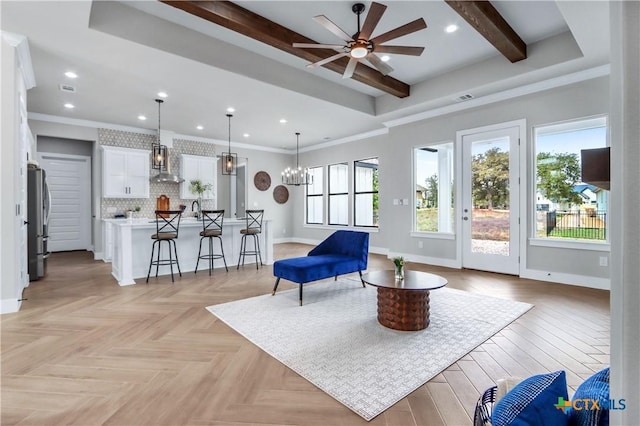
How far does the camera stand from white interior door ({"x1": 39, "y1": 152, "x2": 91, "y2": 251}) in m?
7.54

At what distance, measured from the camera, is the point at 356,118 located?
654cm

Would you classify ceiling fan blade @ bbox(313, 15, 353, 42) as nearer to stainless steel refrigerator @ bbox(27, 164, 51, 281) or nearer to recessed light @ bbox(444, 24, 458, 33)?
recessed light @ bbox(444, 24, 458, 33)

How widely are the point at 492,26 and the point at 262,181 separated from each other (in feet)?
22.9

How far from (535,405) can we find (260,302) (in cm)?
308

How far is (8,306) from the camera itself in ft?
10.9

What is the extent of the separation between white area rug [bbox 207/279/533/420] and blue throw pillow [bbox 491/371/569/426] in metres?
0.89

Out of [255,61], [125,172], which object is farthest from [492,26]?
[125,172]

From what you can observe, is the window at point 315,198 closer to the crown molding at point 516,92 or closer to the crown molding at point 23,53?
the crown molding at point 516,92

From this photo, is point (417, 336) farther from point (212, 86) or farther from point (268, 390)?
point (212, 86)

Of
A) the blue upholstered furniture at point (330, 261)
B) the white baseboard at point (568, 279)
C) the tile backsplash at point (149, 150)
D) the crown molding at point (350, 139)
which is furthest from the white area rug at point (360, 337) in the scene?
the tile backsplash at point (149, 150)

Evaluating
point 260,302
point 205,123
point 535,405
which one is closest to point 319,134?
point 205,123

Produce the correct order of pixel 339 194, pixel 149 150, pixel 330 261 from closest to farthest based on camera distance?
pixel 330 261, pixel 149 150, pixel 339 194

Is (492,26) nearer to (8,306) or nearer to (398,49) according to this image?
(398,49)

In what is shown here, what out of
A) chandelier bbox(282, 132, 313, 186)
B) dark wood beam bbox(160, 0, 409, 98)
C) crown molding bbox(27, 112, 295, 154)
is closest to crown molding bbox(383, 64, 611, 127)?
dark wood beam bbox(160, 0, 409, 98)
